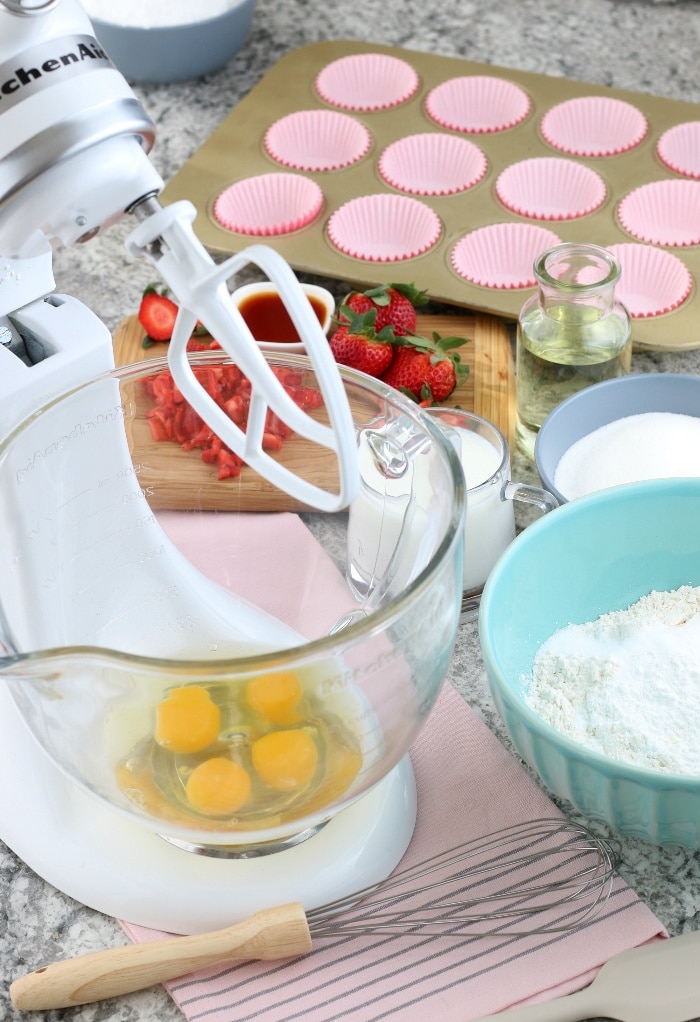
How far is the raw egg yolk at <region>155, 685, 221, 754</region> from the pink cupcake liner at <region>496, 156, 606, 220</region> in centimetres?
73

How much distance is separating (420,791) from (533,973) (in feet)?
0.43

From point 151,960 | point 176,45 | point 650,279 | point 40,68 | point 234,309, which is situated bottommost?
point 650,279

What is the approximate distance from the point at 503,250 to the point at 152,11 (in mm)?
493

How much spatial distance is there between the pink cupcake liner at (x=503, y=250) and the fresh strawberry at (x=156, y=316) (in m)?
0.26

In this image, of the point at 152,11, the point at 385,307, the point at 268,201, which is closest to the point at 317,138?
the point at 268,201

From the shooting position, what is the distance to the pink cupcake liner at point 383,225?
115 centimetres

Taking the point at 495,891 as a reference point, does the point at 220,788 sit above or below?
above

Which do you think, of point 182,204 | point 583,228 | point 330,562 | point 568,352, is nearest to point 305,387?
point 330,562

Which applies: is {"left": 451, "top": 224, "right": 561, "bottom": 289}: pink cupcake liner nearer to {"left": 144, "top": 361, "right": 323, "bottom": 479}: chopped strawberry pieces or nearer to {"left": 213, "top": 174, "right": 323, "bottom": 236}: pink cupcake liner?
{"left": 213, "top": 174, "right": 323, "bottom": 236}: pink cupcake liner

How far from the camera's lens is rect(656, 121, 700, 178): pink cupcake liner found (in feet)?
3.96

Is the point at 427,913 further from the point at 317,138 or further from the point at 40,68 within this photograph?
the point at 317,138

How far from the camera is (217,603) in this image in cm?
73

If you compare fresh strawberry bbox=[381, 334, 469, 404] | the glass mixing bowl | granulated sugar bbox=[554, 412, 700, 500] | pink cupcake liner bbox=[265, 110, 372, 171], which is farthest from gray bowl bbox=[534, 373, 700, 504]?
pink cupcake liner bbox=[265, 110, 372, 171]

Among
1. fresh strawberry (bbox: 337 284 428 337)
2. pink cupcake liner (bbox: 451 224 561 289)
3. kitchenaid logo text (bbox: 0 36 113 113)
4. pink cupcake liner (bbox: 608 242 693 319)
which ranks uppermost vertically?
kitchenaid logo text (bbox: 0 36 113 113)
